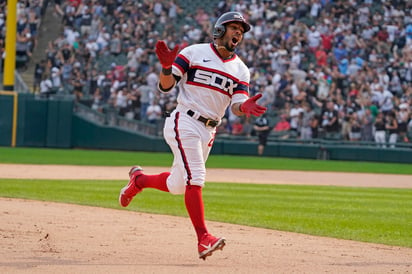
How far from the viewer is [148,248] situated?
743 cm

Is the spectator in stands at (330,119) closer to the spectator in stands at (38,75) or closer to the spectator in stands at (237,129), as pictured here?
the spectator in stands at (237,129)

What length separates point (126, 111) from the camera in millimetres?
26078

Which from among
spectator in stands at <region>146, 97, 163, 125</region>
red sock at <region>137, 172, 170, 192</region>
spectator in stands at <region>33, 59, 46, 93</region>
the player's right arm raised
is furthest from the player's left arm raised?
spectator in stands at <region>33, 59, 46, 93</region>

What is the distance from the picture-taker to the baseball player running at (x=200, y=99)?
696 cm

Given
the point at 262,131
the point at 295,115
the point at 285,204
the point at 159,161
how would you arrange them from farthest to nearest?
the point at 295,115
the point at 262,131
the point at 159,161
the point at 285,204

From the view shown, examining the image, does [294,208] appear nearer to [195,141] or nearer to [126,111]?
[195,141]

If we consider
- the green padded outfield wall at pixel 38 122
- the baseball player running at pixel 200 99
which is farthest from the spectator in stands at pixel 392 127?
the baseball player running at pixel 200 99

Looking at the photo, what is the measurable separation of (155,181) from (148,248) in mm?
647

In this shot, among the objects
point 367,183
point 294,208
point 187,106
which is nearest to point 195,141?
point 187,106

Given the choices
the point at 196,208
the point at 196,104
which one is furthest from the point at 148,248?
the point at 196,104

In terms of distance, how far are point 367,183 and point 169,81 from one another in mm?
10452

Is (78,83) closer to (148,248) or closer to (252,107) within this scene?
(148,248)

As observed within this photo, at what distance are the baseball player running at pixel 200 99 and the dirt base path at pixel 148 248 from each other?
56 cm

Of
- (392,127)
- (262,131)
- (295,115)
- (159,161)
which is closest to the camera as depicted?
(159,161)
